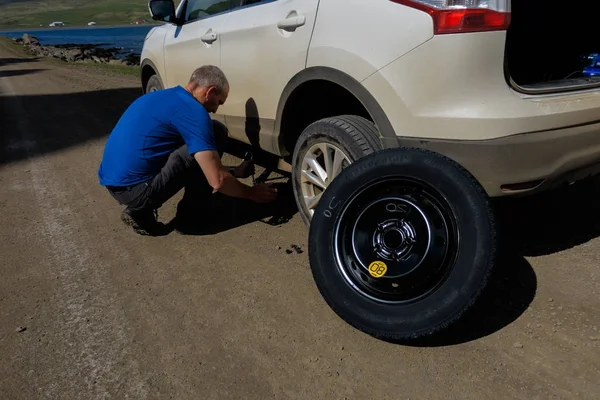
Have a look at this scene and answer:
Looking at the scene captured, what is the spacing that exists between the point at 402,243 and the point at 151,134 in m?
1.87

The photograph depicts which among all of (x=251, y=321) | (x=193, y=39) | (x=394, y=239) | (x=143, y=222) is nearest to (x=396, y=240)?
(x=394, y=239)

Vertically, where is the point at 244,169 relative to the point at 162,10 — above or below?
below

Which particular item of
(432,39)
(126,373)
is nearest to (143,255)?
(126,373)

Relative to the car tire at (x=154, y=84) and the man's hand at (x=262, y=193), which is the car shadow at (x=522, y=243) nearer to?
the man's hand at (x=262, y=193)

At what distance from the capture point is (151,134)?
3.37 meters

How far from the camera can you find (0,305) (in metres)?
2.89

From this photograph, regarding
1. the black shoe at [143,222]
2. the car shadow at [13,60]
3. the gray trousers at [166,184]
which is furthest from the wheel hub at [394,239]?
the car shadow at [13,60]

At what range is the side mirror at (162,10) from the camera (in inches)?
180

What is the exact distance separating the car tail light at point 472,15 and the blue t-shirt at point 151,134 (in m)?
1.63

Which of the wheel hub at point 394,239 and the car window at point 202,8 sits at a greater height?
the car window at point 202,8

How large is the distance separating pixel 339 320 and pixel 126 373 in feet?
3.48

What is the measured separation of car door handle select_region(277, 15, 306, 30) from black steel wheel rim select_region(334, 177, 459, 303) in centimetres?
112

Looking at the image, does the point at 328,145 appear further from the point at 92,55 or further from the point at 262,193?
the point at 92,55

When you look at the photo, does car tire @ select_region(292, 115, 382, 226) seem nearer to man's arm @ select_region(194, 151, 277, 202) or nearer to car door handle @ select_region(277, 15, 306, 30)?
man's arm @ select_region(194, 151, 277, 202)
